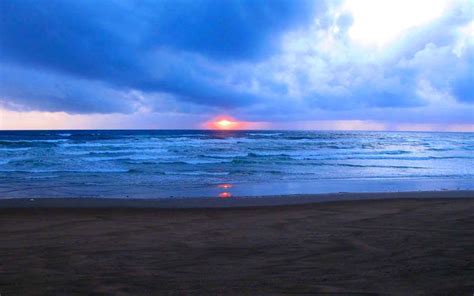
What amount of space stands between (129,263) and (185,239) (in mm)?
1565

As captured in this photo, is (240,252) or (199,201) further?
(199,201)

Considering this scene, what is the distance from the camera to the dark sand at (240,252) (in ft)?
14.5

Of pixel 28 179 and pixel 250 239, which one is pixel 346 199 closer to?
pixel 250 239

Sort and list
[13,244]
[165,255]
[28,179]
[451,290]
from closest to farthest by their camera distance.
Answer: [451,290] < [165,255] < [13,244] < [28,179]

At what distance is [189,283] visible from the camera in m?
4.54

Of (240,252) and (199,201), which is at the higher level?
(240,252)

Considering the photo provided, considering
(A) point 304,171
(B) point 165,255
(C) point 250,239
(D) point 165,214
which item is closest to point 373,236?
(C) point 250,239

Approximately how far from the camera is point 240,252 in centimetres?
594

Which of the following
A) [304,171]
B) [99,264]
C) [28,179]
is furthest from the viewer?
[304,171]

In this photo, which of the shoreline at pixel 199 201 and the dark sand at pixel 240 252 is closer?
the dark sand at pixel 240 252

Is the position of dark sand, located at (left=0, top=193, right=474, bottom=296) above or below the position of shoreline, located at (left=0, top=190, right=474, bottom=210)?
above

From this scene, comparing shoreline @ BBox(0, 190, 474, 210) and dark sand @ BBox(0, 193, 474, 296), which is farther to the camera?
shoreline @ BBox(0, 190, 474, 210)

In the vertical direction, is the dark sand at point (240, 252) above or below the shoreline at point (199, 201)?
above

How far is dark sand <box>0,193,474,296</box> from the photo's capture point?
4.41 metres
